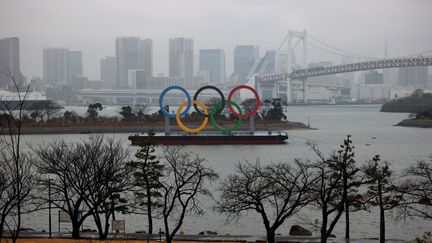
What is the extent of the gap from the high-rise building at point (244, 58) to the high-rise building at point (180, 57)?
23.4 feet

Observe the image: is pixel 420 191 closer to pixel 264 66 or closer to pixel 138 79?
pixel 264 66

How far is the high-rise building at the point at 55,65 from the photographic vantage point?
103125 millimetres

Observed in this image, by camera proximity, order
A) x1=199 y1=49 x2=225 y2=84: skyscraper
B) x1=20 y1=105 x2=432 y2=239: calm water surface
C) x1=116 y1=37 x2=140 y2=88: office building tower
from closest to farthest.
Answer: x1=20 y1=105 x2=432 y2=239: calm water surface < x1=116 y1=37 x2=140 y2=88: office building tower < x1=199 y1=49 x2=225 y2=84: skyscraper

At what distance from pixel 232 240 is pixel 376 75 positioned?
305ft

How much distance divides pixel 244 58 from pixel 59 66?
28.3m

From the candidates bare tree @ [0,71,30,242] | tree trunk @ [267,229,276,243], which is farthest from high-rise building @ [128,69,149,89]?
tree trunk @ [267,229,276,243]

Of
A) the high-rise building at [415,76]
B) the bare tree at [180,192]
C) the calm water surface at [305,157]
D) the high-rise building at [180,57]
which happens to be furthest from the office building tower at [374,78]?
the bare tree at [180,192]

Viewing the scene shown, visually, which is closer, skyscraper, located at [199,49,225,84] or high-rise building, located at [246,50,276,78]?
high-rise building, located at [246,50,276,78]

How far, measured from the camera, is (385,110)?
52.8 m

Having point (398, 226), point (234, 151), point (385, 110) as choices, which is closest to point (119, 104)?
point (385, 110)

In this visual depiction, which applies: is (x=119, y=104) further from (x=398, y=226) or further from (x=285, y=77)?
(x=398, y=226)

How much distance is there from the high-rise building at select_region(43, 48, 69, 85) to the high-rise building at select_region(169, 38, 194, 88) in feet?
52.2

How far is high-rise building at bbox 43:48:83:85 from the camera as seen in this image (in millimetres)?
103125

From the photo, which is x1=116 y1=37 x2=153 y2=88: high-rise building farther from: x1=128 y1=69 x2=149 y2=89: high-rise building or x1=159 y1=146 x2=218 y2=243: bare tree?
x1=159 y1=146 x2=218 y2=243: bare tree
